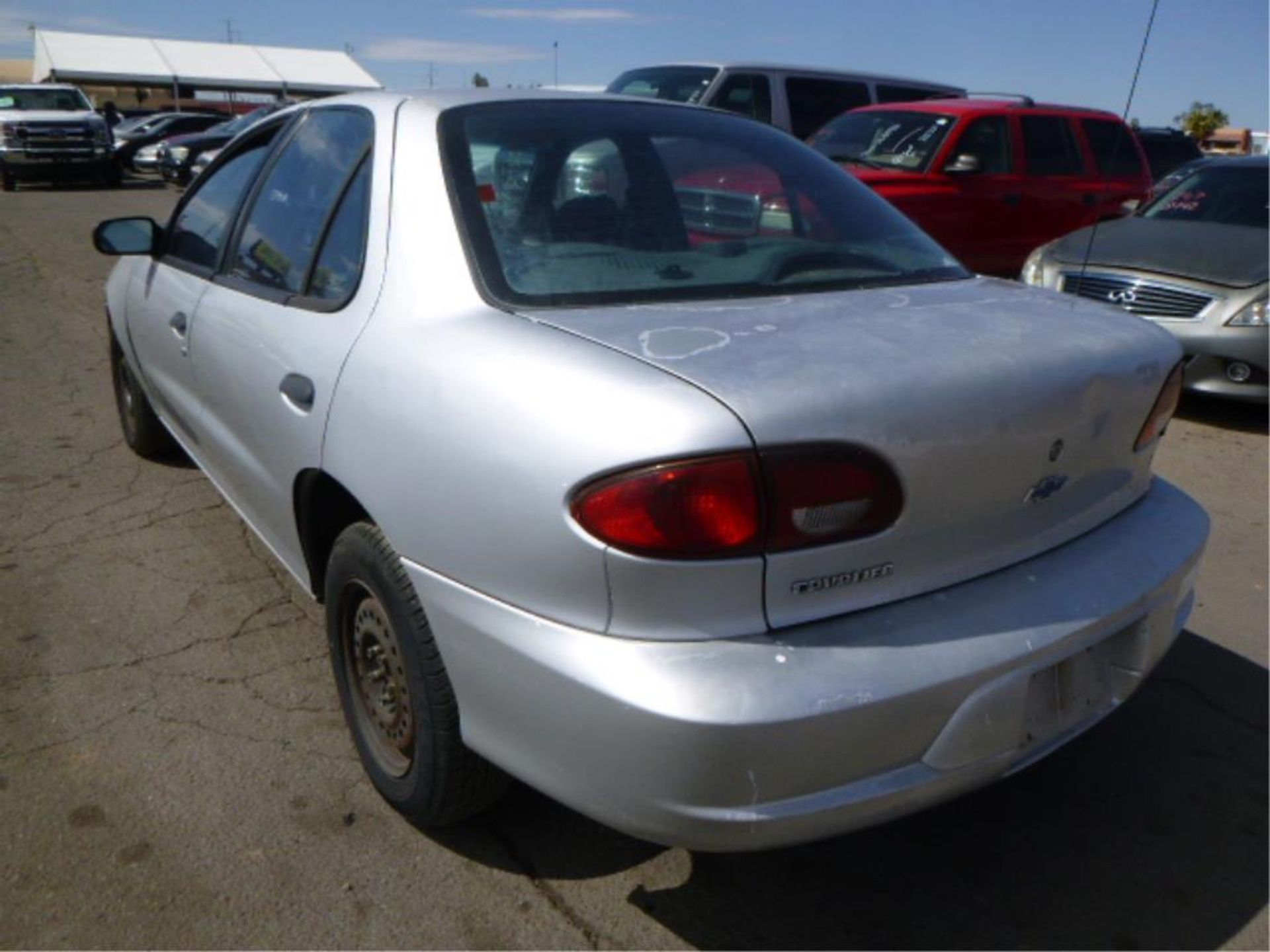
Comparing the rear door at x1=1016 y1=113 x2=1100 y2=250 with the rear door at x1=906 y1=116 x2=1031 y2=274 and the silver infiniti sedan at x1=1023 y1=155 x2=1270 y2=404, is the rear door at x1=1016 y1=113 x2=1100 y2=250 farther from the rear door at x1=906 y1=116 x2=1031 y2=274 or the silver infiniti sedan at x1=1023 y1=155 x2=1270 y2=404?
the silver infiniti sedan at x1=1023 y1=155 x2=1270 y2=404

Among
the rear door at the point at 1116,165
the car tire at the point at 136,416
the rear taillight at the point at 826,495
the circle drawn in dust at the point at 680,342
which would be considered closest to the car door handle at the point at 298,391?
the circle drawn in dust at the point at 680,342

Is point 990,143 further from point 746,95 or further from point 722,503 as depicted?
point 722,503

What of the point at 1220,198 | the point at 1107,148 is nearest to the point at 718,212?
the point at 1220,198

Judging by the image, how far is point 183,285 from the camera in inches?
141

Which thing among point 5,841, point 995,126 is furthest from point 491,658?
point 995,126

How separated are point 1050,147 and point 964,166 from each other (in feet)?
5.42

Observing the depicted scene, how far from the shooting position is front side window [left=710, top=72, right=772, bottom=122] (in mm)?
10289

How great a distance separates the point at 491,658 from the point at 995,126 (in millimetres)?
8525

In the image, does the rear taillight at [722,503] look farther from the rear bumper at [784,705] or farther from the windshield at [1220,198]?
the windshield at [1220,198]

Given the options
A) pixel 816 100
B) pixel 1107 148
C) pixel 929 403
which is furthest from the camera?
pixel 816 100

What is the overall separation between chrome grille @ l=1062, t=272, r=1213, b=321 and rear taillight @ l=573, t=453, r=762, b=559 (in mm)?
4901

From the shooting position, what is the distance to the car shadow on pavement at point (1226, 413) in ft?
20.9

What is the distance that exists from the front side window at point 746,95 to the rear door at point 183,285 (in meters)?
7.10

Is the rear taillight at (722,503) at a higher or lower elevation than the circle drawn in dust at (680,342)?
lower
